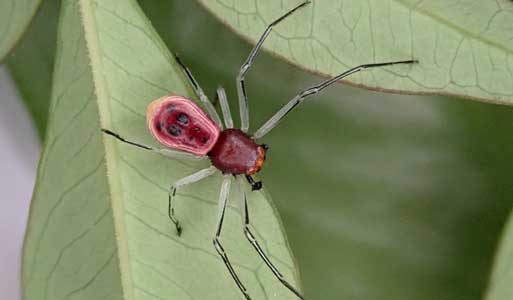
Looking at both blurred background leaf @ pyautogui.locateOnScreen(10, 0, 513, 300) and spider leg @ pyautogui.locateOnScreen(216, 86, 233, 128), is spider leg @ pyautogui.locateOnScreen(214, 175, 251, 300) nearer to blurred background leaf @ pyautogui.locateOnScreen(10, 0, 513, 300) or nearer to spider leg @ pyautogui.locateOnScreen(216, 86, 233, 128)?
spider leg @ pyautogui.locateOnScreen(216, 86, 233, 128)

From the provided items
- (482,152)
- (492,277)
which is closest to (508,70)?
(492,277)

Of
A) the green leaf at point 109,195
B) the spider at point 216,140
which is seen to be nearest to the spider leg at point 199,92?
the spider at point 216,140

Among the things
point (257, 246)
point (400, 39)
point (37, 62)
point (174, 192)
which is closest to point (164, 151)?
point (174, 192)

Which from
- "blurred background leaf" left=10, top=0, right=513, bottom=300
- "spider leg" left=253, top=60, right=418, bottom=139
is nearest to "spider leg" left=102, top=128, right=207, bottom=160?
"spider leg" left=253, top=60, right=418, bottom=139

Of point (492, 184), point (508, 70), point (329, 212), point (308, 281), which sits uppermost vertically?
point (508, 70)

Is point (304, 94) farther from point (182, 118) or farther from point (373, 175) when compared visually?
point (373, 175)

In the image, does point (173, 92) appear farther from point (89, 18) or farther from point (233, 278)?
point (233, 278)
